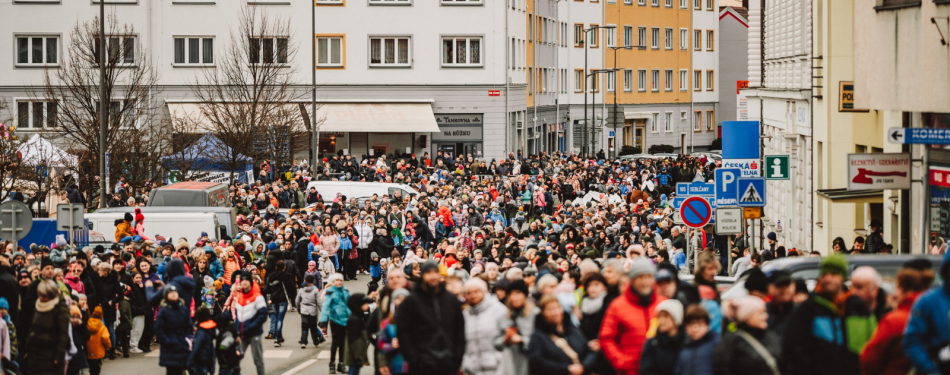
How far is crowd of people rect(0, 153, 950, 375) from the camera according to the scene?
27.6ft

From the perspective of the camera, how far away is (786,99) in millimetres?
30484

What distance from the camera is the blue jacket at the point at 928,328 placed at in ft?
25.7

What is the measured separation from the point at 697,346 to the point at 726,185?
12.9m

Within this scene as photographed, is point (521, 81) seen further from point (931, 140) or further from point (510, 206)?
point (931, 140)

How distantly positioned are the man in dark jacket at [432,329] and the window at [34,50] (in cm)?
5241

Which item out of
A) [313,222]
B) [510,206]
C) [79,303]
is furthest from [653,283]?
→ [510,206]

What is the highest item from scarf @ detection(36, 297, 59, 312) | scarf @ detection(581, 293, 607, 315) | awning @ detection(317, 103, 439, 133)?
awning @ detection(317, 103, 439, 133)

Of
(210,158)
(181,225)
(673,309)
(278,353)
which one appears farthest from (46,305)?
(210,158)

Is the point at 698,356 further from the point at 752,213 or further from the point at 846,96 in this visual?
the point at 846,96

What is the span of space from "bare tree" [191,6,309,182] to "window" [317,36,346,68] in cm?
135

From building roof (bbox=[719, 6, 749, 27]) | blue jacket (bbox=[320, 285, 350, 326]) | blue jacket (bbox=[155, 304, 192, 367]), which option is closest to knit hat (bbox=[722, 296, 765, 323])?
blue jacket (bbox=[155, 304, 192, 367])

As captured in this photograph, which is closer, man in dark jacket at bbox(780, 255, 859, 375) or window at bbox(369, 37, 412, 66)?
man in dark jacket at bbox(780, 255, 859, 375)

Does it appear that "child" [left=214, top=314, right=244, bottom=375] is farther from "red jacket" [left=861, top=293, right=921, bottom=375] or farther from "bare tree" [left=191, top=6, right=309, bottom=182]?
"bare tree" [left=191, top=6, right=309, bottom=182]

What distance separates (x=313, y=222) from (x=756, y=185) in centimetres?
1315
